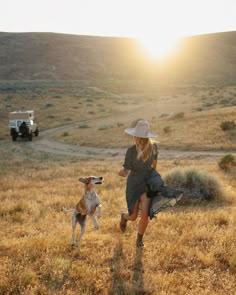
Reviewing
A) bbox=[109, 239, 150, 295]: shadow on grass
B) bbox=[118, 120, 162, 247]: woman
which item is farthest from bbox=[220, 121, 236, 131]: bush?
bbox=[109, 239, 150, 295]: shadow on grass

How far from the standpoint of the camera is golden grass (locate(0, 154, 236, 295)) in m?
5.11

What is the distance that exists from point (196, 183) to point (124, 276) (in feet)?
21.8

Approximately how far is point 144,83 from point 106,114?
5006 centimetres

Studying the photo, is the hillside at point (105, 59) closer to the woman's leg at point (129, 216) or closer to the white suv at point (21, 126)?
the white suv at point (21, 126)

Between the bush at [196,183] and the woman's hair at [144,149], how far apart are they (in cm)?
489

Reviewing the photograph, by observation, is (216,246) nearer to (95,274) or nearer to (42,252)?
(95,274)

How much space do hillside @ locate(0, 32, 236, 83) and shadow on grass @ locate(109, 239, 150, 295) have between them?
332 ft

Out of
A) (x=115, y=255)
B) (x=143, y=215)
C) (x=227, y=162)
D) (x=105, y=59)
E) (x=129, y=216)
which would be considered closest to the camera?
(x=115, y=255)

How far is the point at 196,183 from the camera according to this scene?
11664 mm

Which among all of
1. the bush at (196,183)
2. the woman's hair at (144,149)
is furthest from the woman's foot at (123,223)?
the bush at (196,183)

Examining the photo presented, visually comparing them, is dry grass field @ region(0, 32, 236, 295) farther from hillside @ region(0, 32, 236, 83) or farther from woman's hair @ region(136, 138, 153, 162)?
hillside @ region(0, 32, 236, 83)

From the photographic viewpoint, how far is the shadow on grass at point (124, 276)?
501 centimetres

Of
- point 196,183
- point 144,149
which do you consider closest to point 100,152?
point 196,183

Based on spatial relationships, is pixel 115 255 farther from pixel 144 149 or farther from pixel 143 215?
pixel 144 149
